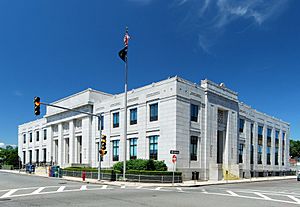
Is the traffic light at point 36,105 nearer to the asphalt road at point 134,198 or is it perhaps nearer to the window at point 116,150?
the asphalt road at point 134,198

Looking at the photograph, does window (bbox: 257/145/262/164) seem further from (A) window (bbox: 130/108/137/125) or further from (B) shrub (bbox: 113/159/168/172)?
(B) shrub (bbox: 113/159/168/172)

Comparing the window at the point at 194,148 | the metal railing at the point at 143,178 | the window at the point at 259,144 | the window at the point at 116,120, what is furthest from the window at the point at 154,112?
the window at the point at 259,144

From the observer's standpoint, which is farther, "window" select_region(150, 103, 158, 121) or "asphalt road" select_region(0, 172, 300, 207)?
"window" select_region(150, 103, 158, 121)

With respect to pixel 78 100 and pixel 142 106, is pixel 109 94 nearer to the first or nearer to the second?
pixel 78 100

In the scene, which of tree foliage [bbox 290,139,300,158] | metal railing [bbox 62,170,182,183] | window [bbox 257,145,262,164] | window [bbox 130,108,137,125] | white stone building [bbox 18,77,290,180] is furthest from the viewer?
tree foliage [bbox 290,139,300,158]

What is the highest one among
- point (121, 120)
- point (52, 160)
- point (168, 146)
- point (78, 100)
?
point (78, 100)

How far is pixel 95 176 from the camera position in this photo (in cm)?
3631

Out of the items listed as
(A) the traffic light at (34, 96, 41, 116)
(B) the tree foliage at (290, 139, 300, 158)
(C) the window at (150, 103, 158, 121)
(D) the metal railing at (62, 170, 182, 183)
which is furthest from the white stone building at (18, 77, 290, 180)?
(B) the tree foliage at (290, 139, 300, 158)

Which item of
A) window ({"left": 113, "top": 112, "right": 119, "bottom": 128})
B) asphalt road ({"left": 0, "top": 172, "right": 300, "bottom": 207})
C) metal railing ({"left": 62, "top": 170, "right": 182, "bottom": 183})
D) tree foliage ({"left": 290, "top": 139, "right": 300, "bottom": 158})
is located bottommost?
tree foliage ({"left": 290, "top": 139, "right": 300, "bottom": 158})

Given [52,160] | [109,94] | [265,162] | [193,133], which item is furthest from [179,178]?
[52,160]

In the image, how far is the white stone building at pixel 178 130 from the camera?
3728cm

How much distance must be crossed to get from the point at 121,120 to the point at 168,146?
32.9 feet

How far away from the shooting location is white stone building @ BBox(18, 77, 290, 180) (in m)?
37.3

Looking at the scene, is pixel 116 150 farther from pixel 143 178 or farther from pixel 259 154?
pixel 259 154
